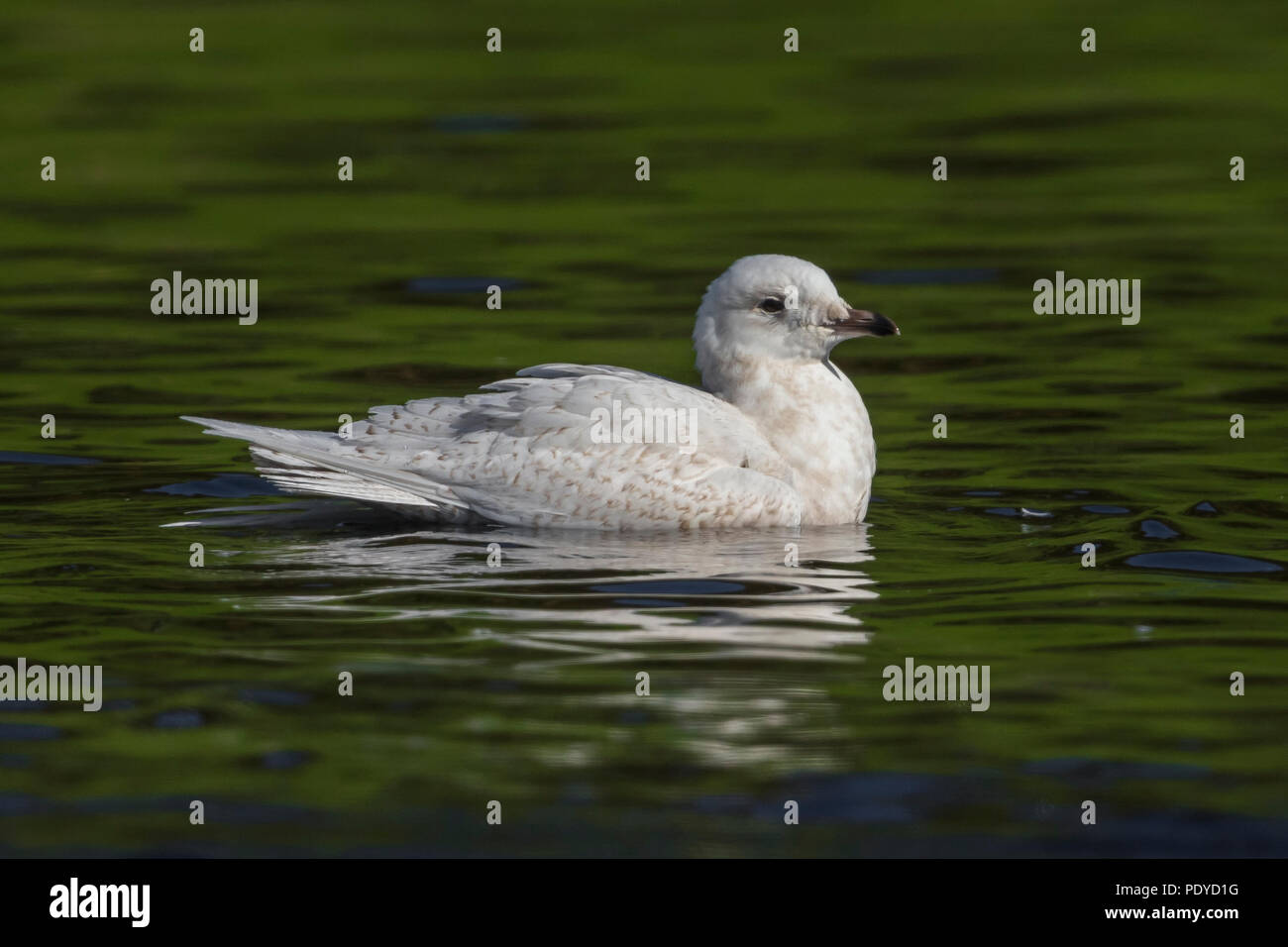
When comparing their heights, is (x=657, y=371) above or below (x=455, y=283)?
below

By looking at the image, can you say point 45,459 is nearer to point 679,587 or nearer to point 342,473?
point 342,473

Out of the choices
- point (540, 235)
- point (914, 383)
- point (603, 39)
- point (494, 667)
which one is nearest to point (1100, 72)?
point (603, 39)

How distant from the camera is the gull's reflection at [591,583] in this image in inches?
388

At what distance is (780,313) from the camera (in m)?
12.2

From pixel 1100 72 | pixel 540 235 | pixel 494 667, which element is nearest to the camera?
pixel 494 667

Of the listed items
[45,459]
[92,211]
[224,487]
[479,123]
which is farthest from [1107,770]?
[479,123]

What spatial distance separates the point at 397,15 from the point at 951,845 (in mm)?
23381

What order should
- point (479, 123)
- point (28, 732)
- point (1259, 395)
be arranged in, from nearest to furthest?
point (28, 732) < point (1259, 395) < point (479, 123)

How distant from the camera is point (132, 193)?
22172 millimetres

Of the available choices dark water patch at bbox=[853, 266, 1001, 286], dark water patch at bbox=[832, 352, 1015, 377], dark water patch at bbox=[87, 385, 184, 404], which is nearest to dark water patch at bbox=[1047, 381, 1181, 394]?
dark water patch at bbox=[832, 352, 1015, 377]

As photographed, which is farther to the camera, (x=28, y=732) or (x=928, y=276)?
(x=928, y=276)

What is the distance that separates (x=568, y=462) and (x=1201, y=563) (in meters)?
3.23

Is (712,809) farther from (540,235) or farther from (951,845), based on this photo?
(540,235)

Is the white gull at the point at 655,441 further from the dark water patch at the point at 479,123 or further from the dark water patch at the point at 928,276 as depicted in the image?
the dark water patch at the point at 479,123
